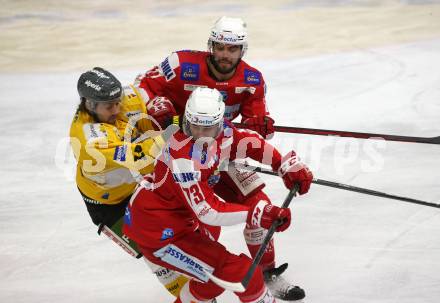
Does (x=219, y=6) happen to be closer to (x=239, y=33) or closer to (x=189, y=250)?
(x=239, y=33)

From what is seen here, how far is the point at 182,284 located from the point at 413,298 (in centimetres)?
125

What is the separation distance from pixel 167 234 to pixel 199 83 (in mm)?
1181

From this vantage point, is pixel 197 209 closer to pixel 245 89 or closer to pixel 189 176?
pixel 189 176

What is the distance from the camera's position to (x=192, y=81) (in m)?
4.38

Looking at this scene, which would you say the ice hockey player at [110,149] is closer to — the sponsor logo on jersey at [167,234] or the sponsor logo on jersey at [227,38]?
the sponsor logo on jersey at [167,234]

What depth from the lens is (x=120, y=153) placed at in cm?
365

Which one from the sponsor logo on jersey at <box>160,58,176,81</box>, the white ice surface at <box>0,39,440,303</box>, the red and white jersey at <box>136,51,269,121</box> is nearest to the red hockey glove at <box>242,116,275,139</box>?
the red and white jersey at <box>136,51,269,121</box>

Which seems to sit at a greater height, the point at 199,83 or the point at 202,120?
the point at 202,120

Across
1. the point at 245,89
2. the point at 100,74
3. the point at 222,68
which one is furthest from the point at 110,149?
the point at 245,89

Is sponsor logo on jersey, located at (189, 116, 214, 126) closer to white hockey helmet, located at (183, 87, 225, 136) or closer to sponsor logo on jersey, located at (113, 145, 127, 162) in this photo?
white hockey helmet, located at (183, 87, 225, 136)

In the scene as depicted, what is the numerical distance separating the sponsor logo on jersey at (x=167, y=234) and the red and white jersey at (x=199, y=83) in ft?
3.56

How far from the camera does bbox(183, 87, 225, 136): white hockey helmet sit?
329 centimetres

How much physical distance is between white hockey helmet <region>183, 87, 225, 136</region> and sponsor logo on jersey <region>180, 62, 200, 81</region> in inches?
38.7

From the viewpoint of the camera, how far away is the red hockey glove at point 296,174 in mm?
3746
